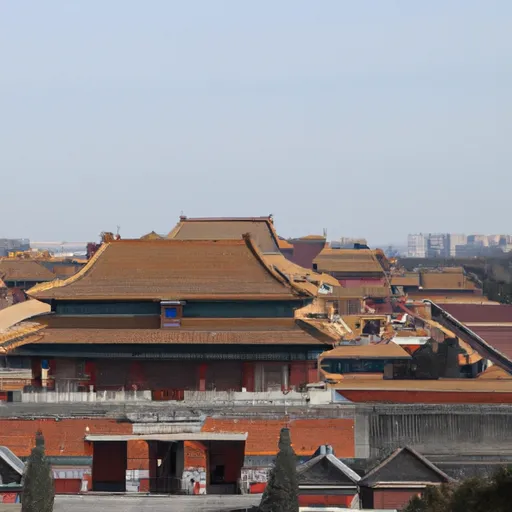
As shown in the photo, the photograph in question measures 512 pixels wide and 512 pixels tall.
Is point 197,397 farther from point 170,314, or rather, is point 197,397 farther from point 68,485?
point 68,485

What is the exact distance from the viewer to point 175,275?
57469 millimetres

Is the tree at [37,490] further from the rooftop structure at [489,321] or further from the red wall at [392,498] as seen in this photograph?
the rooftop structure at [489,321]

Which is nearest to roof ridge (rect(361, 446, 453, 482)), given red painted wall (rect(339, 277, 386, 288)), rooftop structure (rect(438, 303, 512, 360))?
rooftop structure (rect(438, 303, 512, 360))

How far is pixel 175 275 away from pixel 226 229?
3087cm

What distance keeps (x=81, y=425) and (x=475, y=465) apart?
12.2 meters

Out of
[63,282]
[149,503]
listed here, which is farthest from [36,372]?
[149,503]

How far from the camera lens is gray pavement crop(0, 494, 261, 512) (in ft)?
152

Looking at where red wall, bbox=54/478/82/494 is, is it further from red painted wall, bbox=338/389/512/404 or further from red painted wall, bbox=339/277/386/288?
red painted wall, bbox=339/277/386/288

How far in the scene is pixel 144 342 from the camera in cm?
5450

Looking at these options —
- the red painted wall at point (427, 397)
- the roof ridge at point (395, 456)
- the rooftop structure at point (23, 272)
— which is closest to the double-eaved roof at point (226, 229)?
the red painted wall at point (427, 397)

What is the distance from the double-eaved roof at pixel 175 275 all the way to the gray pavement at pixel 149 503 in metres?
8.26

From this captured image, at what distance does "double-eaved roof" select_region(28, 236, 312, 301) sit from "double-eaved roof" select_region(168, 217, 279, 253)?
24107 mm

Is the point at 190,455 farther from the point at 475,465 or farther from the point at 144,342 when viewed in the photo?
the point at 475,465

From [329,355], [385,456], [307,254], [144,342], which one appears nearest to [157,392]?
[144,342]
